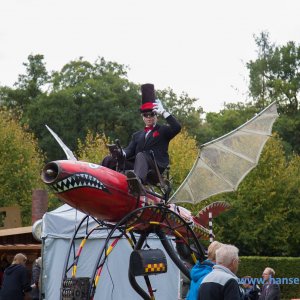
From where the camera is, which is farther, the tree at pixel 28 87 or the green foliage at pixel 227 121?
the tree at pixel 28 87

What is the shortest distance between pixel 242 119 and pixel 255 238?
1807 cm

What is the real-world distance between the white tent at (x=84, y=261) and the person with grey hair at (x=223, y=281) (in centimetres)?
708

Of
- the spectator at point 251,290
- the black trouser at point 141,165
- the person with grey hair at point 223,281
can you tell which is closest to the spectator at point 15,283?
the black trouser at point 141,165

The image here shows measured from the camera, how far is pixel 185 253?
32.7 ft

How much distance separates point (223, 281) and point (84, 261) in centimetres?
821

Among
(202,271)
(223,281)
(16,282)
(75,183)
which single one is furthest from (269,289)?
(223,281)

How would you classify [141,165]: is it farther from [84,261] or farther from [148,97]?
[84,261]

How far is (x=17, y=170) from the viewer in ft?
119

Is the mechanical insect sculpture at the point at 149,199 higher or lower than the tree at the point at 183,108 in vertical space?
lower

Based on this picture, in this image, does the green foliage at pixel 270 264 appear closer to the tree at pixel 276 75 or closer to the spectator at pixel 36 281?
the spectator at pixel 36 281

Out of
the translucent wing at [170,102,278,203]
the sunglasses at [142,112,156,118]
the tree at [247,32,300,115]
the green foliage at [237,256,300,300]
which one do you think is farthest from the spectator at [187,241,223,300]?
the tree at [247,32,300,115]

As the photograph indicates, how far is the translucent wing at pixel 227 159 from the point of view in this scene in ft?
32.7

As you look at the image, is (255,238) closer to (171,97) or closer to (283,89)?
(283,89)

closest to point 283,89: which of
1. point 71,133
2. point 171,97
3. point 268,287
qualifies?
point 171,97
